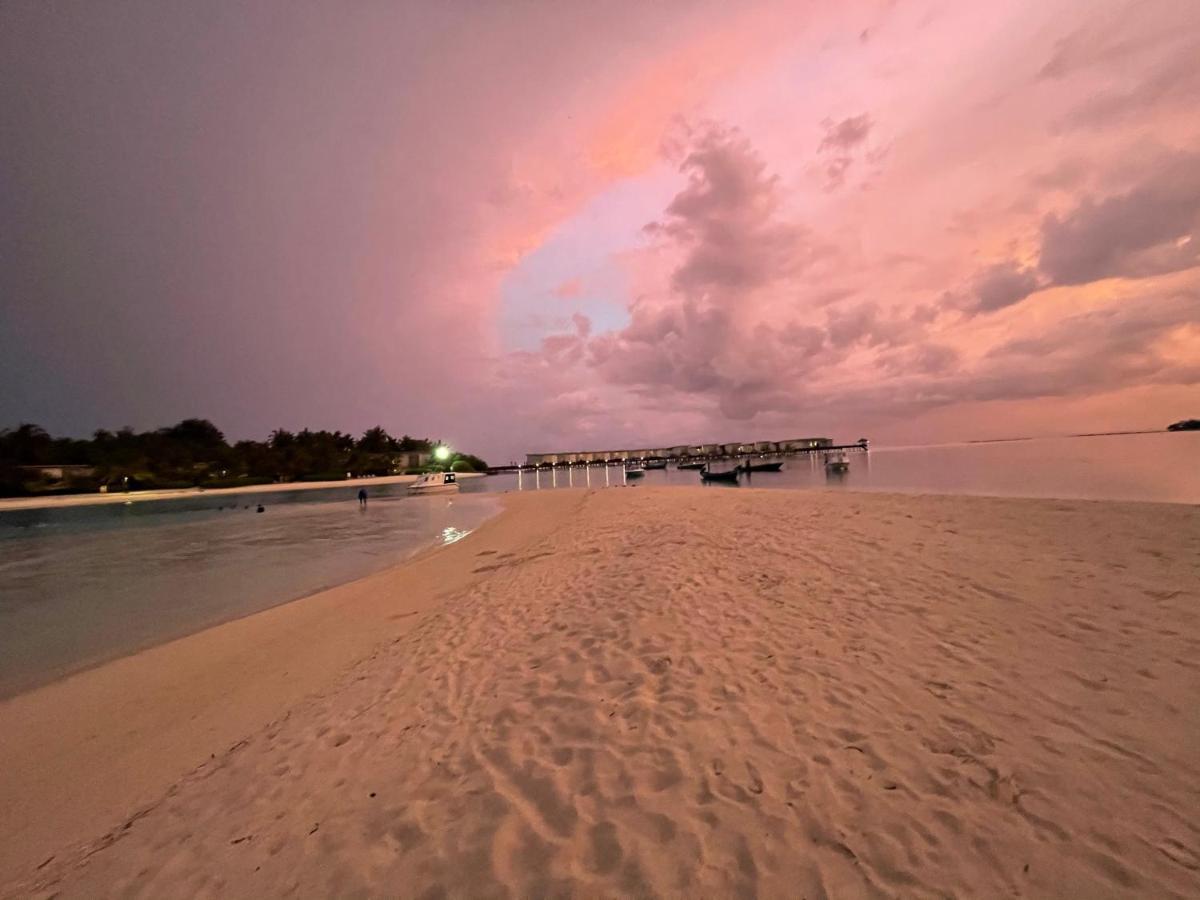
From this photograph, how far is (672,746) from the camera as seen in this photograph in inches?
171

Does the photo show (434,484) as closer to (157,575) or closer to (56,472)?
(157,575)

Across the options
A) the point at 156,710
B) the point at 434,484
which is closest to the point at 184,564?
the point at 156,710

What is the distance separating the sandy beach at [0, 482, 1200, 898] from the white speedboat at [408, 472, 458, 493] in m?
61.2

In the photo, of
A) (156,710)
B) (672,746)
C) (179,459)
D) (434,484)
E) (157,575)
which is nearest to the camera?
(672,746)

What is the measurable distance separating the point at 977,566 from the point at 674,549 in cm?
642

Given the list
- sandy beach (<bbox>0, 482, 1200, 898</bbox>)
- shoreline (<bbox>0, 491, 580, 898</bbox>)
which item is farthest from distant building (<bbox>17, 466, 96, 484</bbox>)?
sandy beach (<bbox>0, 482, 1200, 898</bbox>)

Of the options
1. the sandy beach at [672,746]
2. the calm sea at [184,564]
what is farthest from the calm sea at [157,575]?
the sandy beach at [672,746]

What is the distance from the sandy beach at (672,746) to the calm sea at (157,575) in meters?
2.55

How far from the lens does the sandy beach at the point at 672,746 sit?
3.13 meters

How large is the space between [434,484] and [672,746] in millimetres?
70633

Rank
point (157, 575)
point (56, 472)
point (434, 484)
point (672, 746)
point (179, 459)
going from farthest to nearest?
point (179, 459) < point (56, 472) < point (434, 484) < point (157, 575) < point (672, 746)

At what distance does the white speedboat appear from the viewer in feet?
226

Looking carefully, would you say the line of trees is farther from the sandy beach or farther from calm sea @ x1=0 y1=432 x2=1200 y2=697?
the sandy beach

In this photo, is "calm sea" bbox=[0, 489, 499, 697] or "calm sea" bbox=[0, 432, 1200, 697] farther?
"calm sea" bbox=[0, 432, 1200, 697]
